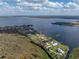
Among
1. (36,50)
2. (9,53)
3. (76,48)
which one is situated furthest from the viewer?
(76,48)

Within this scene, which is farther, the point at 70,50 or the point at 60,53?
the point at 70,50

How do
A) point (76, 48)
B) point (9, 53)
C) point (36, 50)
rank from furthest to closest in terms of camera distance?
1. point (76, 48)
2. point (36, 50)
3. point (9, 53)

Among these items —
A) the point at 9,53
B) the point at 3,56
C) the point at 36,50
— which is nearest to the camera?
the point at 3,56

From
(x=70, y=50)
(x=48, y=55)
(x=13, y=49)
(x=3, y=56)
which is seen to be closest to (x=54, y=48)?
(x=70, y=50)

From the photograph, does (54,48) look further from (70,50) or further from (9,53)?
(9,53)

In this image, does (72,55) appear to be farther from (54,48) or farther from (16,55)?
(16,55)

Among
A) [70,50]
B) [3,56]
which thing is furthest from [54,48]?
[3,56]

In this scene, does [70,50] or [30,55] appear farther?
[70,50]

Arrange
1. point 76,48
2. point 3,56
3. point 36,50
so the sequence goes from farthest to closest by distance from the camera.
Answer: point 76,48, point 36,50, point 3,56
